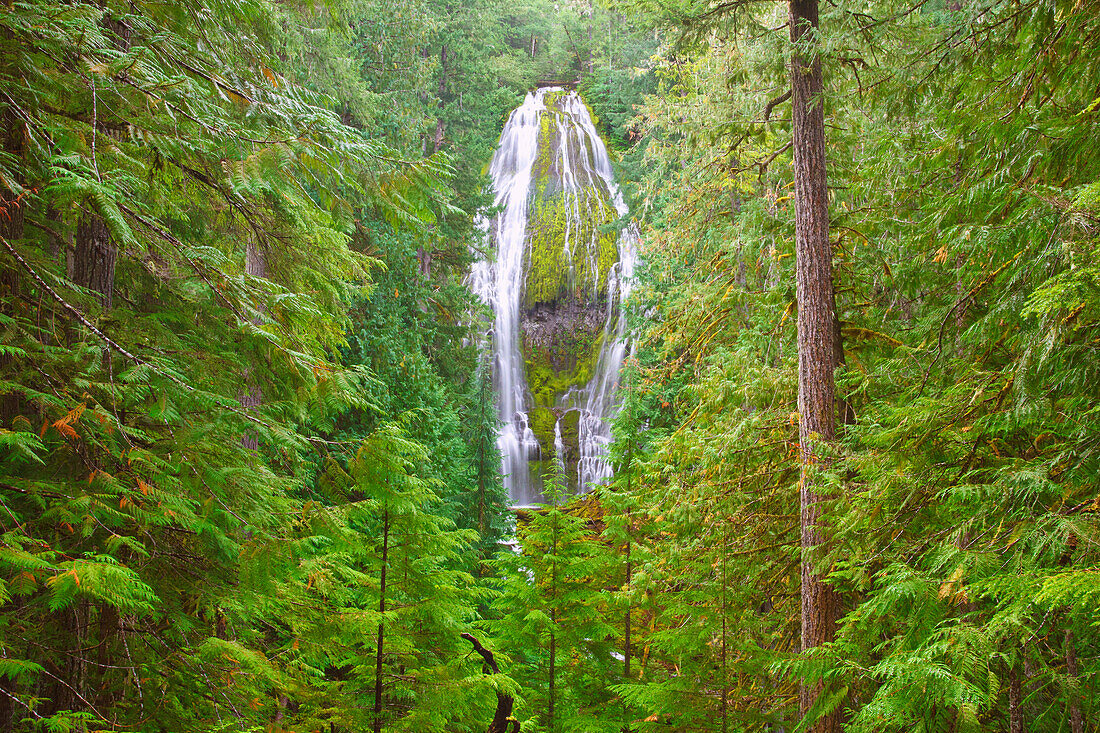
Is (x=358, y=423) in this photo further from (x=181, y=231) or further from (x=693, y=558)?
(x=693, y=558)

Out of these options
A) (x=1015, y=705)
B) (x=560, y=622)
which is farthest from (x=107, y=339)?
(x=1015, y=705)

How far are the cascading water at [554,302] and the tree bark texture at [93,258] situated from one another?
15778 mm

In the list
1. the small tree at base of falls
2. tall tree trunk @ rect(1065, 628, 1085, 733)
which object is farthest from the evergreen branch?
tall tree trunk @ rect(1065, 628, 1085, 733)

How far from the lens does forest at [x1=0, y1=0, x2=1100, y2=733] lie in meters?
2.80

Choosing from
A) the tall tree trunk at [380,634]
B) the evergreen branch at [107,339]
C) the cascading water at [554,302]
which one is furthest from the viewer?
the cascading water at [554,302]

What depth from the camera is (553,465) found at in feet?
23.4

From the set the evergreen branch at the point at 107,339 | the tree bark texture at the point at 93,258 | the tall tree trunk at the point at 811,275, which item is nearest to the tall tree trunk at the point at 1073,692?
the tall tree trunk at the point at 811,275

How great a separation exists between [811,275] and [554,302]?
17.3 metres

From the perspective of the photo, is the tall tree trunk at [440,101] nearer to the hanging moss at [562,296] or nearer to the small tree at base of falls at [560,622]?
the hanging moss at [562,296]

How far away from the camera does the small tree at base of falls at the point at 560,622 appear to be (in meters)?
5.59

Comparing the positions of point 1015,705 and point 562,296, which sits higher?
point 562,296

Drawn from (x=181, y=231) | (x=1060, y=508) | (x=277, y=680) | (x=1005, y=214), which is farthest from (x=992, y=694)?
(x=181, y=231)

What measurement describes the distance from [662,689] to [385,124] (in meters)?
12.8

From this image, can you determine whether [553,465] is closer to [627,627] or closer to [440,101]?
[627,627]
